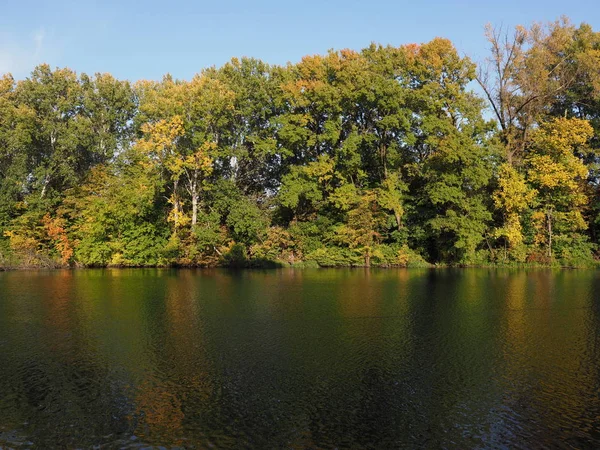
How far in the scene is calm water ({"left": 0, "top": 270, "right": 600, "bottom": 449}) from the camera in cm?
808

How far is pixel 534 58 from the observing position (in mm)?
36500

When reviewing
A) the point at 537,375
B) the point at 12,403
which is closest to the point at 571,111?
the point at 537,375

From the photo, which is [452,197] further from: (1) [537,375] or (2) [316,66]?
(1) [537,375]

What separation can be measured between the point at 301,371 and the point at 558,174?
30.6 metres

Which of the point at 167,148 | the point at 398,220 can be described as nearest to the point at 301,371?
the point at 398,220

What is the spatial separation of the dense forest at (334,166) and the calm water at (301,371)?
617 inches

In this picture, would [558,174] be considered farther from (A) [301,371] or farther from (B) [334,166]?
(A) [301,371]

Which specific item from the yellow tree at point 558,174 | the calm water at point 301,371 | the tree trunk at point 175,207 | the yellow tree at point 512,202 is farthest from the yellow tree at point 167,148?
the yellow tree at point 558,174

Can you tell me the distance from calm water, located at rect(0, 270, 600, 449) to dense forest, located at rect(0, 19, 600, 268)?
51.4 ft

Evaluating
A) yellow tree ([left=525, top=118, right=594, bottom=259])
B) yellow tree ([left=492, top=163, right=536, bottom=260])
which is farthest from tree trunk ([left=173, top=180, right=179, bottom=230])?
yellow tree ([left=525, top=118, right=594, bottom=259])

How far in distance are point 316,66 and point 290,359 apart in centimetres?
3049

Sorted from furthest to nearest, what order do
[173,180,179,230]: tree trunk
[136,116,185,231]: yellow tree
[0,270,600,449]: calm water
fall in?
1. [173,180,179,230]: tree trunk
2. [136,116,185,231]: yellow tree
3. [0,270,600,449]: calm water

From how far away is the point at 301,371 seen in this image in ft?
36.5

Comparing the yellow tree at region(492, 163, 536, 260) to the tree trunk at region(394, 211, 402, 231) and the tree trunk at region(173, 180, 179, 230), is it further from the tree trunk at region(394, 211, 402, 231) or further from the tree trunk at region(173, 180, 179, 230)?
the tree trunk at region(173, 180, 179, 230)
